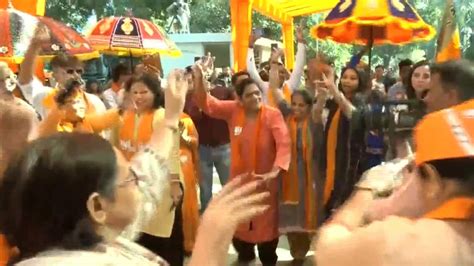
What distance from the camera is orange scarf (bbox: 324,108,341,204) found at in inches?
239

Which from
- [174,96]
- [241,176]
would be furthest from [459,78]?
[241,176]

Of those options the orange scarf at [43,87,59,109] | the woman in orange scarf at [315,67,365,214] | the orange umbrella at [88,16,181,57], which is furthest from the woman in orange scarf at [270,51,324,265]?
the orange umbrella at [88,16,181,57]

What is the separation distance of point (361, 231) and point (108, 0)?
21238 millimetres

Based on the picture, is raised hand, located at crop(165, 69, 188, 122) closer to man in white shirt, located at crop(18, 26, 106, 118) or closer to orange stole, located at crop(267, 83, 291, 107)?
man in white shirt, located at crop(18, 26, 106, 118)

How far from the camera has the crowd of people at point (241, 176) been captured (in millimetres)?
1759

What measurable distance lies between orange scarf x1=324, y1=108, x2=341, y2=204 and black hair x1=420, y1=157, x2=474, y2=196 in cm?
425

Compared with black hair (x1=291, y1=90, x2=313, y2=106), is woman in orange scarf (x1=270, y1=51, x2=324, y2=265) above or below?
below

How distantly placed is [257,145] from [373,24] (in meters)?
1.60

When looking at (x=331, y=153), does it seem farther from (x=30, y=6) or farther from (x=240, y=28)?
(x=240, y=28)

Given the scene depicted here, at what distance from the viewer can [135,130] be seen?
514cm

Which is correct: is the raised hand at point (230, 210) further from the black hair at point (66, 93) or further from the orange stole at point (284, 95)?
the orange stole at point (284, 95)

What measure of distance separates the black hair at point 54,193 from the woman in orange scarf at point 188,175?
380 cm

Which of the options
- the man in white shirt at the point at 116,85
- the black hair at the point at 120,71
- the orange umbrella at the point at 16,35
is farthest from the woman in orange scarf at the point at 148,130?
the black hair at the point at 120,71

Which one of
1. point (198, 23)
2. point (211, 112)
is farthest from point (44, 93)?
point (198, 23)
